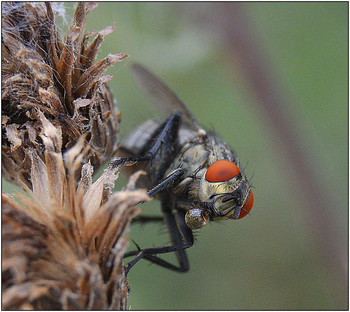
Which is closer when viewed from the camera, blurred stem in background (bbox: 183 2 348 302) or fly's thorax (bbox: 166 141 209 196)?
fly's thorax (bbox: 166 141 209 196)

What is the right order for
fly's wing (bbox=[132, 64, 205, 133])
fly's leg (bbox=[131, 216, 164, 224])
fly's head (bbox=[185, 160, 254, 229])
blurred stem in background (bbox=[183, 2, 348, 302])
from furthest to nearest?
blurred stem in background (bbox=[183, 2, 348, 302])
fly's wing (bbox=[132, 64, 205, 133])
fly's leg (bbox=[131, 216, 164, 224])
fly's head (bbox=[185, 160, 254, 229])

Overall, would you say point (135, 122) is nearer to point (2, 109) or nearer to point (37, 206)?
point (2, 109)

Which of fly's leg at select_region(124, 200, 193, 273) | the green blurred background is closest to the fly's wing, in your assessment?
the green blurred background

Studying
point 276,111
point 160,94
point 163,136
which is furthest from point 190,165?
point 276,111

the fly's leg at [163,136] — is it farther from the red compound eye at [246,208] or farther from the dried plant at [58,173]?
the red compound eye at [246,208]

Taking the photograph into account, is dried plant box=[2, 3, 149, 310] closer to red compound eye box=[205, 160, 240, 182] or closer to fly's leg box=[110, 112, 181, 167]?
fly's leg box=[110, 112, 181, 167]

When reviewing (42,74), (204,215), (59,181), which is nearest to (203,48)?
(204,215)

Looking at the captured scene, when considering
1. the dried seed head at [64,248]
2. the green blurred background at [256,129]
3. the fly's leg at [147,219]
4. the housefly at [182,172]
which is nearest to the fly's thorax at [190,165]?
the housefly at [182,172]

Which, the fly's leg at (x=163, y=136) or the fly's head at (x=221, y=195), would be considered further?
the fly's leg at (x=163, y=136)
